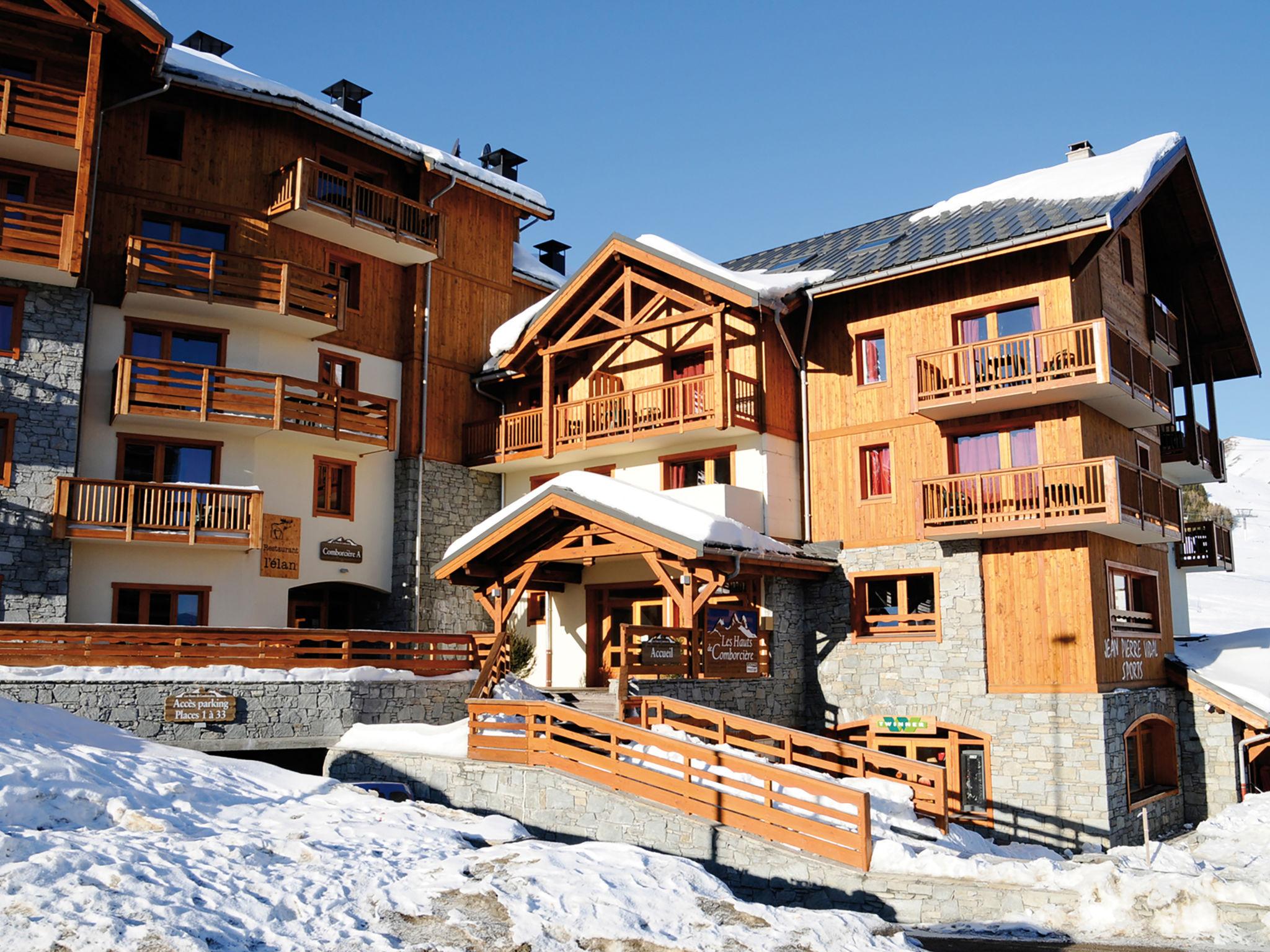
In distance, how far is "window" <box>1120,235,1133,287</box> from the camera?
22944 mm

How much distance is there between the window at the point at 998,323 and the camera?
68.0 ft

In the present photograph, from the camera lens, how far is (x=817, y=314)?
77.0 ft

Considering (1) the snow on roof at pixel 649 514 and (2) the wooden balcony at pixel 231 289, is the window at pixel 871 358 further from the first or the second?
(2) the wooden balcony at pixel 231 289

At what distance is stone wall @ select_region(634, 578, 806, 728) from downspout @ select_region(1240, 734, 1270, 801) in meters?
8.38

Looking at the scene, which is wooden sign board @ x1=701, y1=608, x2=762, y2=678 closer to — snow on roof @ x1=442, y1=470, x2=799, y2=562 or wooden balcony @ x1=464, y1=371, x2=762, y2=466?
snow on roof @ x1=442, y1=470, x2=799, y2=562

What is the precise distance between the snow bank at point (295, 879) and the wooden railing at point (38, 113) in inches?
466

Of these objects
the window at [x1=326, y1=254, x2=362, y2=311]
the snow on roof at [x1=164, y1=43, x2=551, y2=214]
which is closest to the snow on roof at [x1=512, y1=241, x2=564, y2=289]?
the snow on roof at [x1=164, y1=43, x2=551, y2=214]

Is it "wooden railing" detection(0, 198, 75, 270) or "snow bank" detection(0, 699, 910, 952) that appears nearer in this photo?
"snow bank" detection(0, 699, 910, 952)

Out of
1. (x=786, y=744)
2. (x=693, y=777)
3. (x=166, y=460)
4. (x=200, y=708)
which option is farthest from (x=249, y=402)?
(x=786, y=744)

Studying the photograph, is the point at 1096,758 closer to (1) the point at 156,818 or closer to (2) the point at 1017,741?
(2) the point at 1017,741

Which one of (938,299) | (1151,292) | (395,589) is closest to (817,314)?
(938,299)

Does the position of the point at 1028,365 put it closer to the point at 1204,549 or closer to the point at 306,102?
the point at 1204,549

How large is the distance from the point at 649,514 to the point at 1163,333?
44.9 ft

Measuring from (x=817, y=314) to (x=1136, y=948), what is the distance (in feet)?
49.8
